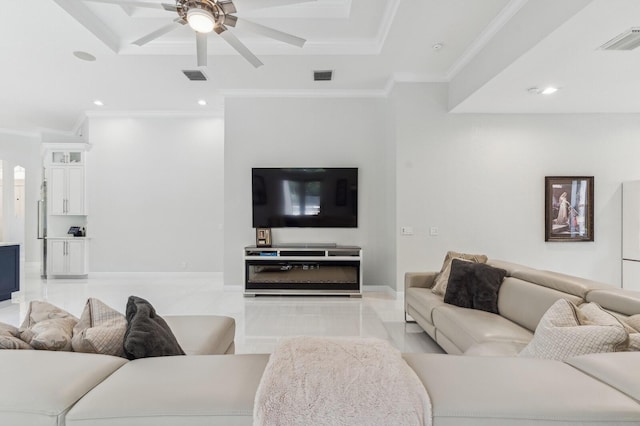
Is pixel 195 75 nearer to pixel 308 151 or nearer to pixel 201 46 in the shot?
pixel 308 151

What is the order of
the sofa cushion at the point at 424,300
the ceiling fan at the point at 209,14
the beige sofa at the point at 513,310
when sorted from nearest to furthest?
the beige sofa at the point at 513,310 < the ceiling fan at the point at 209,14 < the sofa cushion at the point at 424,300

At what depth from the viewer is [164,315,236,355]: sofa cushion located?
6.08 feet

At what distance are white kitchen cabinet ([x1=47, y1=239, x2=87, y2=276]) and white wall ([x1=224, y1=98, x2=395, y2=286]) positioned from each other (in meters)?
3.06

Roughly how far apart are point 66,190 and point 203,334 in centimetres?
624

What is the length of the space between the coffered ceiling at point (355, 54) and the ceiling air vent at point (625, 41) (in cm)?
8

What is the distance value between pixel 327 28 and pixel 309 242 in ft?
9.85

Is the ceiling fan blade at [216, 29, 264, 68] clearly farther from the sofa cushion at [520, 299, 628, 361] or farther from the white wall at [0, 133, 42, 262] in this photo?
the white wall at [0, 133, 42, 262]

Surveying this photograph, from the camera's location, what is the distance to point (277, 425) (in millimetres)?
825

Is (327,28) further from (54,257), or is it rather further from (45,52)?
(54,257)

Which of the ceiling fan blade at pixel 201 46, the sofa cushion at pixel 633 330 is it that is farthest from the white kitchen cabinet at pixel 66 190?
the sofa cushion at pixel 633 330

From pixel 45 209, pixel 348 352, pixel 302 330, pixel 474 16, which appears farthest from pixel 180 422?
pixel 45 209

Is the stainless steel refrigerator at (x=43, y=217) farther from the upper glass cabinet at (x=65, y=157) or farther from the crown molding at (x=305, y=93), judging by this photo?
the crown molding at (x=305, y=93)

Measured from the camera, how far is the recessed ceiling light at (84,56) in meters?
4.18

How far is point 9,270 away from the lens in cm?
474
